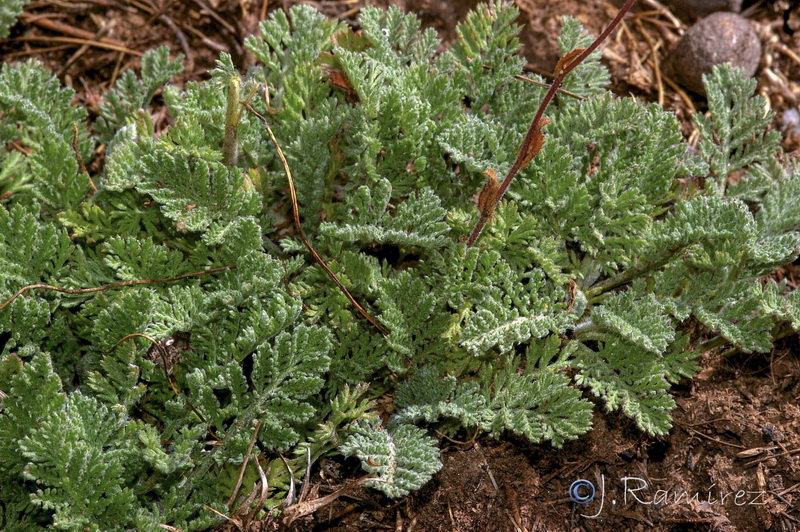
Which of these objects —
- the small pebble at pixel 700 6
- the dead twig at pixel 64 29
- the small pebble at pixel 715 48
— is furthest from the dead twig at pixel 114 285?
the small pebble at pixel 700 6

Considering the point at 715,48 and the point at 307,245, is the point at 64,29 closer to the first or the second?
the point at 307,245

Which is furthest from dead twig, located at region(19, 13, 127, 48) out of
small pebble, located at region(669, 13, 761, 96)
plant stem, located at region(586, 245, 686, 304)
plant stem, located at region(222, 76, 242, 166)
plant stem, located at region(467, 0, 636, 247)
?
small pebble, located at region(669, 13, 761, 96)

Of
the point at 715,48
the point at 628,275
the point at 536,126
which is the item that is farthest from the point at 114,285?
the point at 715,48

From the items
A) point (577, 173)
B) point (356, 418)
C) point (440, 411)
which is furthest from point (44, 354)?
point (577, 173)

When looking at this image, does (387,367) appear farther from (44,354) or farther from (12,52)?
(12,52)

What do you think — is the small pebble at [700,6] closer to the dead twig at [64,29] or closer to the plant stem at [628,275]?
the plant stem at [628,275]

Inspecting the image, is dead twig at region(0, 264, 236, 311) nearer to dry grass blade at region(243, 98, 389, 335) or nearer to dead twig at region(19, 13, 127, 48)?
dry grass blade at region(243, 98, 389, 335)
